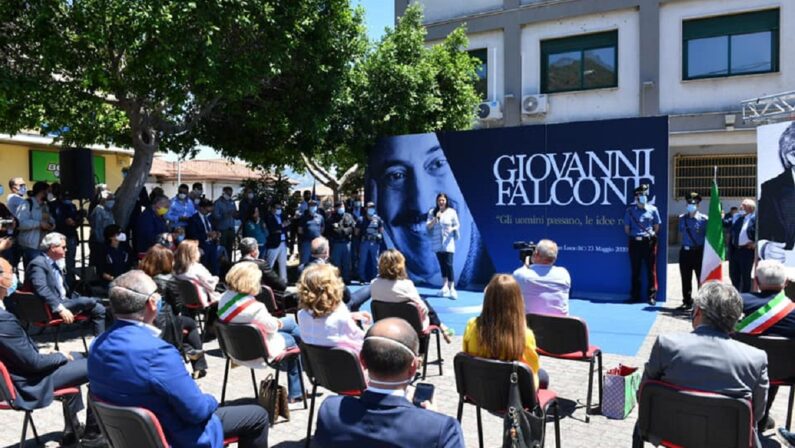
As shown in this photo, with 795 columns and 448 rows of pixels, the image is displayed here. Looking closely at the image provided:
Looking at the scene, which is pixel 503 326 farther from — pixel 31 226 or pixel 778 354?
pixel 31 226

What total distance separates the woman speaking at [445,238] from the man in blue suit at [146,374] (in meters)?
8.50

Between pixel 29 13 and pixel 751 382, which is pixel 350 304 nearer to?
pixel 751 382

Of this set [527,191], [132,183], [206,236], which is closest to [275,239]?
[206,236]

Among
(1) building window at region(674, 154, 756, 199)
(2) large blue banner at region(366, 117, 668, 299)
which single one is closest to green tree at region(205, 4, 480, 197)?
(2) large blue banner at region(366, 117, 668, 299)

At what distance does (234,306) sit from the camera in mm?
5012

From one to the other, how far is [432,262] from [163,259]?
702 centimetres

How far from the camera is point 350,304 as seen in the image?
643cm

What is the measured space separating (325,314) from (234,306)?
37.9 inches

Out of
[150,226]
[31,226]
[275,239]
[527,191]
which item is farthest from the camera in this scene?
[275,239]

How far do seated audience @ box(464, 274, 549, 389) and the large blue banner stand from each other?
746 centimetres

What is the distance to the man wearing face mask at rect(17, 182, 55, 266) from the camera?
32.4ft

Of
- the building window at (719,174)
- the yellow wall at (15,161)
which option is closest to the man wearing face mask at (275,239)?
the building window at (719,174)

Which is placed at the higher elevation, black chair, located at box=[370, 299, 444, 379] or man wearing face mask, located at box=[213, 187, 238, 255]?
man wearing face mask, located at box=[213, 187, 238, 255]

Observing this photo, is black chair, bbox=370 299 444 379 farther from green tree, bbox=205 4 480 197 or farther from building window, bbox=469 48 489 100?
building window, bbox=469 48 489 100
